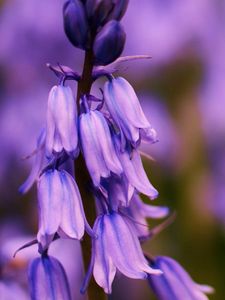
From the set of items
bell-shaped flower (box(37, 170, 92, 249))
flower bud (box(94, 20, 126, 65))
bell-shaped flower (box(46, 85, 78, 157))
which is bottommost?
bell-shaped flower (box(37, 170, 92, 249))

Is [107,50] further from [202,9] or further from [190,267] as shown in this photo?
[202,9]

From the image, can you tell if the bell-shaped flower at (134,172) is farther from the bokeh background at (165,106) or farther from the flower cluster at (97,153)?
the bokeh background at (165,106)

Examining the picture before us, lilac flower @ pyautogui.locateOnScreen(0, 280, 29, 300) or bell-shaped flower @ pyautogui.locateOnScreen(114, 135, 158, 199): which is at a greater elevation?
bell-shaped flower @ pyautogui.locateOnScreen(114, 135, 158, 199)

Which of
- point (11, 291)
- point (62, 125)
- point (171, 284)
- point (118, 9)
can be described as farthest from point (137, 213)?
point (11, 291)

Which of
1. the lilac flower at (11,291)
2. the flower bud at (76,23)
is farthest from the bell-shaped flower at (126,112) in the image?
the lilac flower at (11,291)

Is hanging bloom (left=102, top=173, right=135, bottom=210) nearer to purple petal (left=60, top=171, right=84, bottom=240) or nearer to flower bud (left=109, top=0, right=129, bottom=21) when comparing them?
purple petal (left=60, top=171, right=84, bottom=240)

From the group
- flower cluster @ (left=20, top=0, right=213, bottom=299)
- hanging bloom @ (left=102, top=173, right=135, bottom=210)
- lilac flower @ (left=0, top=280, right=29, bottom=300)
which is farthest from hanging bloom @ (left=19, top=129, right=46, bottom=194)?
lilac flower @ (left=0, top=280, right=29, bottom=300)
